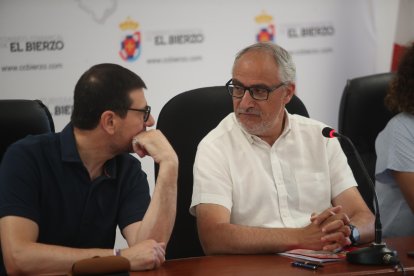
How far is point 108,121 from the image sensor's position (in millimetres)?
2486

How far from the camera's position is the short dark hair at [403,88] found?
319cm

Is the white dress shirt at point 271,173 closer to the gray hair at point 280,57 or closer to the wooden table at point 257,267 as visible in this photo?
the gray hair at point 280,57

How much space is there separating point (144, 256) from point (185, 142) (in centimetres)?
82

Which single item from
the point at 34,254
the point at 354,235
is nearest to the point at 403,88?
the point at 354,235

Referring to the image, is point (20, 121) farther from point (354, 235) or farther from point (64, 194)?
point (354, 235)

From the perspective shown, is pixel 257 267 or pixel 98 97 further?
pixel 98 97

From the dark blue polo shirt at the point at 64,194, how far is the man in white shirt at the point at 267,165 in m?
0.31

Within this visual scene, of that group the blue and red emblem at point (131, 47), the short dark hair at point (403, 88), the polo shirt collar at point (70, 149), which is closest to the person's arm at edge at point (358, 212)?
Result: the short dark hair at point (403, 88)

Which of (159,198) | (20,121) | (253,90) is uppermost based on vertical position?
(253,90)

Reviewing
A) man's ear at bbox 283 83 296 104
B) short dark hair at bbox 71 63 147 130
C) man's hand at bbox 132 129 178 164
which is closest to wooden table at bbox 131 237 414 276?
man's hand at bbox 132 129 178 164

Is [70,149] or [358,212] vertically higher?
[70,149]

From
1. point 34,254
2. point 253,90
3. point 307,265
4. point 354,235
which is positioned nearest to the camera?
point 307,265

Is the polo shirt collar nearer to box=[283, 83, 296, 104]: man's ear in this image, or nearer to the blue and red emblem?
box=[283, 83, 296, 104]: man's ear

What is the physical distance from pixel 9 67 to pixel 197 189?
158 centimetres
